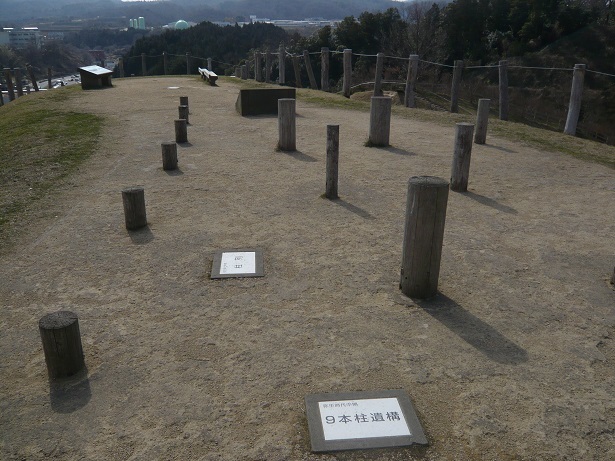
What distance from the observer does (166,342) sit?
11.2 feet

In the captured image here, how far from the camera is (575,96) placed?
10.8 meters

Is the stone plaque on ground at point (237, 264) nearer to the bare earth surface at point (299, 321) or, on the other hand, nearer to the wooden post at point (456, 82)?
the bare earth surface at point (299, 321)

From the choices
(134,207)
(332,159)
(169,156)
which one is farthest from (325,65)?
(134,207)

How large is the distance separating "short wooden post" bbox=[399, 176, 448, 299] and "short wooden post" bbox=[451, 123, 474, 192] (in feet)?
9.00

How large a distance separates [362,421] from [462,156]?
14.5 ft

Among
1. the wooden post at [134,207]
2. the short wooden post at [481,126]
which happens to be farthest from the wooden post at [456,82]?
the wooden post at [134,207]

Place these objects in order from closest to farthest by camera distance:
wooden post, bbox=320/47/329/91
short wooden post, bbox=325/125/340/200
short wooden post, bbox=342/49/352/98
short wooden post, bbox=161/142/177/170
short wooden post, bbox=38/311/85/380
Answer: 1. short wooden post, bbox=38/311/85/380
2. short wooden post, bbox=325/125/340/200
3. short wooden post, bbox=161/142/177/170
4. short wooden post, bbox=342/49/352/98
5. wooden post, bbox=320/47/329/91

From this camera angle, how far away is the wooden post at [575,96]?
10453 millimetres

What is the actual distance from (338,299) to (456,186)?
3182mm

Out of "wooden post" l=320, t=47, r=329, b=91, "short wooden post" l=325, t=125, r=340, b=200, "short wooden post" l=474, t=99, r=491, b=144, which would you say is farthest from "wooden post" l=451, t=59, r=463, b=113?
"short wooden post" l=325, t=125, r=340, b=200

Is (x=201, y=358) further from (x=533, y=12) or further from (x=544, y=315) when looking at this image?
(x=533, y=12)

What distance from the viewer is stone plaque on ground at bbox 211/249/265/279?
14.2 feet

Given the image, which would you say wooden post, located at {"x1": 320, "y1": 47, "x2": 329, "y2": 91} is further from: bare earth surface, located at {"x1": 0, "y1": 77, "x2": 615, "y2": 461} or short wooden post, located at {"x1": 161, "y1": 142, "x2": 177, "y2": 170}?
bare earth surface, located at {"x1": 0, "y1": 77, "x2": 615, "y2": 461}

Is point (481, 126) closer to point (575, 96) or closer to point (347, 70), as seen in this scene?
point (575, 96)
